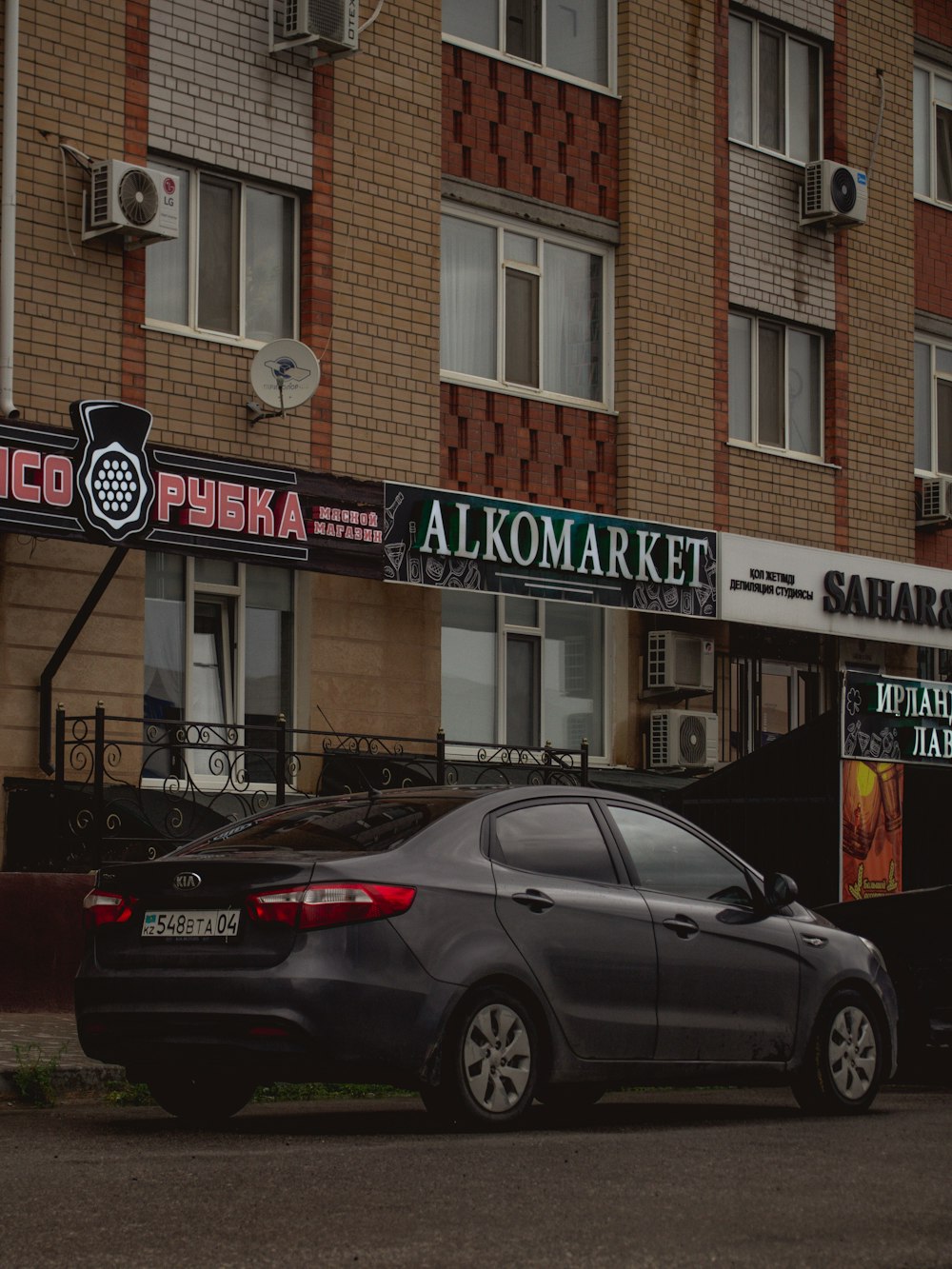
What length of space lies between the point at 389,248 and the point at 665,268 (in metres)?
3.48

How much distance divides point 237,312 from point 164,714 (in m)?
3.23

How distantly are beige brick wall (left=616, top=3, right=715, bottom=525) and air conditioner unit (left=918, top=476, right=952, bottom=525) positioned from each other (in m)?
3.38

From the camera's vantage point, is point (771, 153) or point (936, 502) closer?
point (771, 153)

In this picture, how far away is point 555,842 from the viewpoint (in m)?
9.48

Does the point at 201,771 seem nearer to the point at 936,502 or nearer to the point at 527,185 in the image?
the point at 527,185

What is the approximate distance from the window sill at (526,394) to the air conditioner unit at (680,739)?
9.29 ft

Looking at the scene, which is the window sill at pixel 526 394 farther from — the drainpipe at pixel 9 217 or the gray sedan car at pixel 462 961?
the gray sedan car at pixel 462 961

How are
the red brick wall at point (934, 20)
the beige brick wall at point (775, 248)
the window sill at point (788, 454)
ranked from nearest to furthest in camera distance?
the window sill at point (788, 454) < the beige brick wall at point (775, 248) < the red brick wall at point (934, 20)

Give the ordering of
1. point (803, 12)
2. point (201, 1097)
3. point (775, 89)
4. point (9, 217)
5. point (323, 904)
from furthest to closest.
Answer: point (803, 12) < point (775, 89) < point (9, 217) < point (201, 1097) < point (323, 904)

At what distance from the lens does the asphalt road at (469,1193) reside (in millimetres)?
5754

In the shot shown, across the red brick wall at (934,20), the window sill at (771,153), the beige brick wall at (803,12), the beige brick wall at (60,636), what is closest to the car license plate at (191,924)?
the beige brick wall at (60,636)

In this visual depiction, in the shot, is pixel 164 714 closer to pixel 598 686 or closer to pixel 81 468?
pixel 81 468

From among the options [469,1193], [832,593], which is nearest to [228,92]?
[832,593]

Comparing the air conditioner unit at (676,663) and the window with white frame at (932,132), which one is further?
the window with white frame at (932,132)
